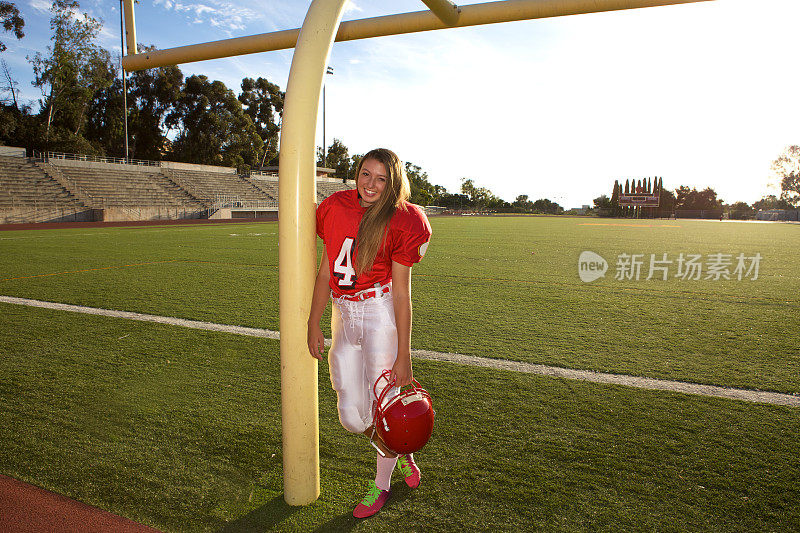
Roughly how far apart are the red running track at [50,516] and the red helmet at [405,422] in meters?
0.95

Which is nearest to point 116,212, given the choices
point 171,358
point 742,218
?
point 171,358

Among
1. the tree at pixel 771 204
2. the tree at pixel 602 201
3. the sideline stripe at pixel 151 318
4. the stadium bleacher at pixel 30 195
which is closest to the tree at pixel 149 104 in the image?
the stadium bleacher at pixel 30 195

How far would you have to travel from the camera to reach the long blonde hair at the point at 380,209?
6.55 ft

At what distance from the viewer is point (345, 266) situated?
206cm

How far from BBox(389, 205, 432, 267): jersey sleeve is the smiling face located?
147 mm

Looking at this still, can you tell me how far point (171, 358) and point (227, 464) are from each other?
5.68 ft

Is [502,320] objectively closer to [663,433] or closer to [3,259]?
[663,433]

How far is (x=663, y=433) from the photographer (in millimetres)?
2723

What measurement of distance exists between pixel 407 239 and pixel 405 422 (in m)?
0.70

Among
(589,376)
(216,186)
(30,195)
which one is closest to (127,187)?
(30,195)

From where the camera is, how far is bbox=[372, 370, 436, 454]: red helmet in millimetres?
1886

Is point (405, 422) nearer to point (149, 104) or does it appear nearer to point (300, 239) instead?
point (300, 239)

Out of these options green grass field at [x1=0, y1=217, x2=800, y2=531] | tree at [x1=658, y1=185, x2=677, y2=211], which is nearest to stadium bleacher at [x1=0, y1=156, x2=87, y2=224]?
green grass field at [x1=0, y1=217, x2=800, y2=531]

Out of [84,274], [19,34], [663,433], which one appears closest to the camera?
[663,433]
